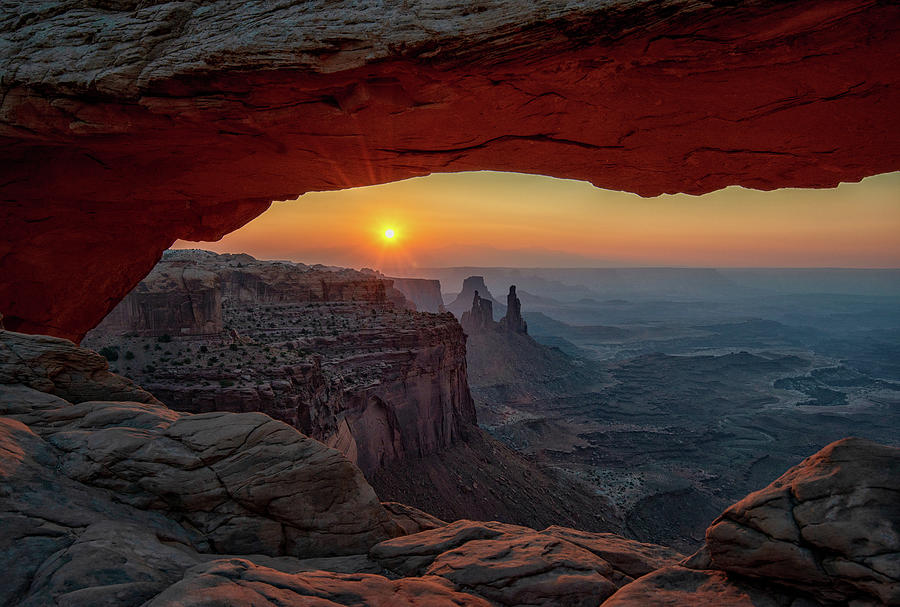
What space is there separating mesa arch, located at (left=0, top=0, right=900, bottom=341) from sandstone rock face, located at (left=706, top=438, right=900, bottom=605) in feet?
16.1

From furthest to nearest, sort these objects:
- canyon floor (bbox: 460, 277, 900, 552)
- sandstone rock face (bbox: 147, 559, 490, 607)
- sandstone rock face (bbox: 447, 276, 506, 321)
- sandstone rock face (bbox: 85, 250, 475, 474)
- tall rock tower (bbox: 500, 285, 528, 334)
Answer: sandstone rock face (bbox: 447, 276, 506, 321), tall rock tower (bbox: 500, 285, 528, 334), canyon floor (bbox: 460, 277, 900, 552), sandstone rock face (bbox: 85, 250, 475, 474), sandstone rock face (bbox: 147, 559, 490, 607)

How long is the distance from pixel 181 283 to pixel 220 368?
7.34 meters

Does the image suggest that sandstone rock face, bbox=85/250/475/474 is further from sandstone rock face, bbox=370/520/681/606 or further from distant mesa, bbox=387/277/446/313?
distant mesa, bbox=387/277/446/313

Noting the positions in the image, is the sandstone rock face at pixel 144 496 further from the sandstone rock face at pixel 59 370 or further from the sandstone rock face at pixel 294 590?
the sandstone rock face at pixel 294 590

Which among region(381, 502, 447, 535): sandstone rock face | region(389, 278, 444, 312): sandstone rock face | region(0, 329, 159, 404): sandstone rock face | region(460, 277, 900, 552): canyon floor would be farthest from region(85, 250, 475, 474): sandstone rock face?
region(389, 278, 444, 312): sandstone rock face

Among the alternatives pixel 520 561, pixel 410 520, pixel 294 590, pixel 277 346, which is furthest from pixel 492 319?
pixel 294 590

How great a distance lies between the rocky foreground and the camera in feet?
15.9

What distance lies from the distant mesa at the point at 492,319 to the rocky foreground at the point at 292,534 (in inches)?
3374

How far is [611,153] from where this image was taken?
331 inches

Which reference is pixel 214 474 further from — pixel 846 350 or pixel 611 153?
pixel 846 350

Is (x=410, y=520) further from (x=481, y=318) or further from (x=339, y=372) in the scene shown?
(x=481, y=318)

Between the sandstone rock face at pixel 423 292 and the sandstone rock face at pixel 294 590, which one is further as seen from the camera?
the sandstone rock face at pixel 423 292

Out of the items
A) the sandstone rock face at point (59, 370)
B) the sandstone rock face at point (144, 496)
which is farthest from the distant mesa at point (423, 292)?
the sandstone rock face at point (144, 496)

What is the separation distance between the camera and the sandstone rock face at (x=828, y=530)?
4852 millimetres
